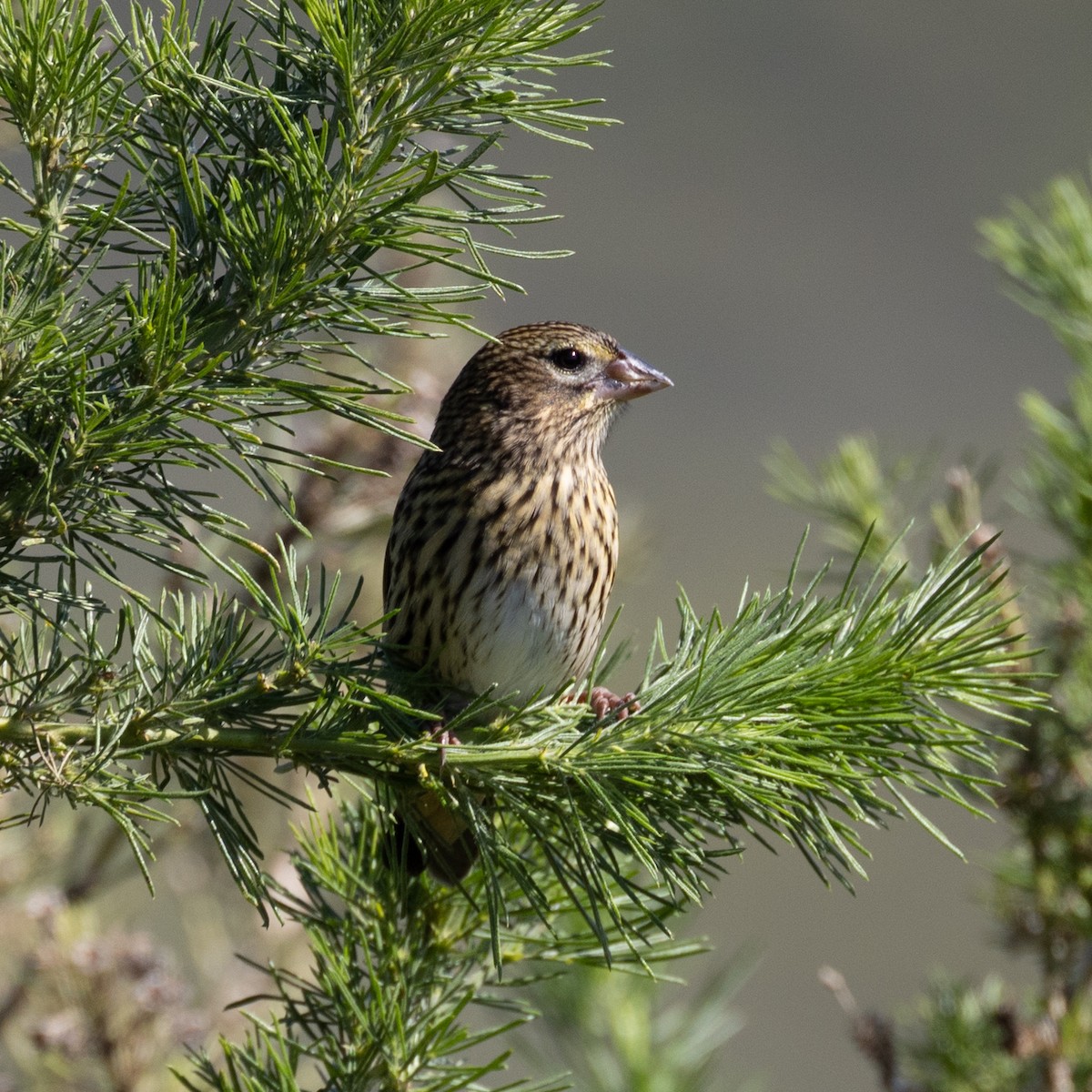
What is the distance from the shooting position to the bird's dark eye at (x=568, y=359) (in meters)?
2.55

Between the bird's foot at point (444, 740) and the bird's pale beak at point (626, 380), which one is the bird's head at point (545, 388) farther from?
the bird's foot at point (444, 740)

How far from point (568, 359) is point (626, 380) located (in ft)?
0.36

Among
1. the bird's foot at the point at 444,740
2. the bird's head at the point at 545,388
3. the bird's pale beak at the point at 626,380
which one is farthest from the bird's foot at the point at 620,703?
the bird's pale beak at the point at 626,380

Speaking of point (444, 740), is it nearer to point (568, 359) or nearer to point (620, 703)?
point (620, 703)

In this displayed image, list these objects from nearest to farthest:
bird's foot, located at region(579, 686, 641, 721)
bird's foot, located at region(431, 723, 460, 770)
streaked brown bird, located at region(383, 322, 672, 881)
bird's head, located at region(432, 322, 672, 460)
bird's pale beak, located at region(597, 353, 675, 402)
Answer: bird's foot, located at region(431, 723, 460, 770)
bird's foot, located at region(579, 686, 641, 721)
streaked brown bird, located at region(383, 322, 672, 881)
bird's head, located at region(432, 322, 672, 460)
bird's pale beak, located at region(597, 353, 675, 402)

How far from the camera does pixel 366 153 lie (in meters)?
1.21

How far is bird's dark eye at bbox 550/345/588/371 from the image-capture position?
255 cm

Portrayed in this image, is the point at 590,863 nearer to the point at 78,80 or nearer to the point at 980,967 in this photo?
the point at 78,80

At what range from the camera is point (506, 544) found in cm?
215

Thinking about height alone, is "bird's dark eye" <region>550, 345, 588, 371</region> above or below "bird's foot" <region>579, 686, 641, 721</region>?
above

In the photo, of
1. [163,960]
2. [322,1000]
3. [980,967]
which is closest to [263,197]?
[322,1000]

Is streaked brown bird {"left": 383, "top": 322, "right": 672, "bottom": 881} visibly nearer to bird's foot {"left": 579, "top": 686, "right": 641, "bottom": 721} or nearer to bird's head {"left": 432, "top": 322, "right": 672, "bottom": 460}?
bird's head {"left": 432, "top": 322, "right": 672, "bottom": 460}

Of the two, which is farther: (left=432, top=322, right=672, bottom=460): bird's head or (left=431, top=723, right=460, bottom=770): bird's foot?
(left=432, top=322, right=672, bottom=460): bird's head

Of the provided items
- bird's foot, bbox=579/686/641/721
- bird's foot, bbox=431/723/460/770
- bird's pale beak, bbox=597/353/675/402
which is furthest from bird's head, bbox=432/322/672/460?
bird's foot, bbox=431/723/460/770
